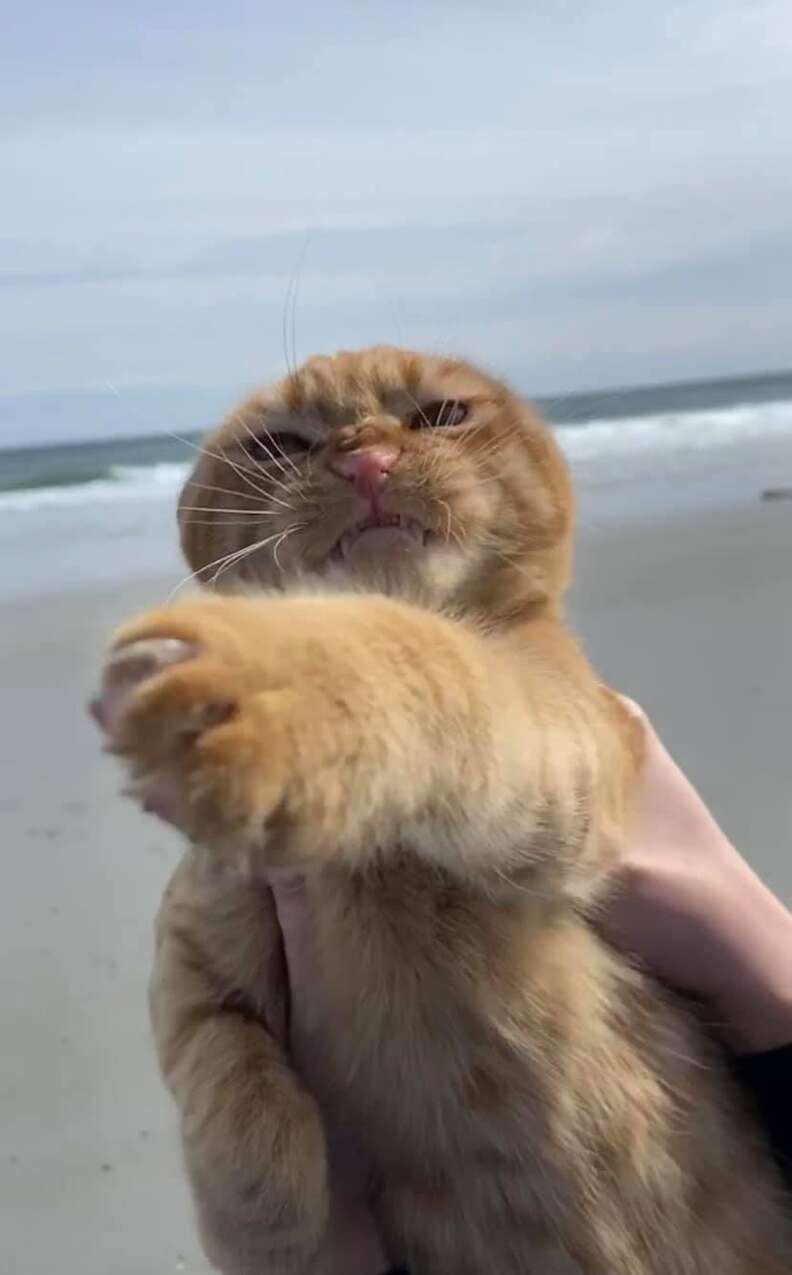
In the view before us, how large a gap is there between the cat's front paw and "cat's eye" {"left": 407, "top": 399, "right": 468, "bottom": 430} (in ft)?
1.73

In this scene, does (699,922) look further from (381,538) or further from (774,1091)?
(381,538)

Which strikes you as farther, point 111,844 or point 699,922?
point 111,844

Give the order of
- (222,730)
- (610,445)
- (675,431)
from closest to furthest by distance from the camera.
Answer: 1. (222,730)
2. (610,445)
3. (675,431)

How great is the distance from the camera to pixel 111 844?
2.63m

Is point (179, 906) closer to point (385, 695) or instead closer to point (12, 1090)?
point (385, 695)

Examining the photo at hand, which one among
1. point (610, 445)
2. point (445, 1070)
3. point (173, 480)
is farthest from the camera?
point (610, 445)

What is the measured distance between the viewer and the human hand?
1.11 metres

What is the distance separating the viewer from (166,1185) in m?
1.86

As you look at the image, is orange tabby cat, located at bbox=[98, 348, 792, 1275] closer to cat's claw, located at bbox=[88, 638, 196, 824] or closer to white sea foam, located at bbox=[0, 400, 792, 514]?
cat's claw, located at bbox=[88, 638, 196, 824]

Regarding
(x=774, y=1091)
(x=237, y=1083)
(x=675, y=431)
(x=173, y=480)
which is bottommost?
(x=675, y=431)

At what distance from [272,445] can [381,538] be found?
0.15 metres

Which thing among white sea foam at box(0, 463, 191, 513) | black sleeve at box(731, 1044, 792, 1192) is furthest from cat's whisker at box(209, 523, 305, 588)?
white sea foam at box(0, 463, 191, 513)

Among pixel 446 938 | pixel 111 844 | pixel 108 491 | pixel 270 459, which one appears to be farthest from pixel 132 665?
pixel 108 491

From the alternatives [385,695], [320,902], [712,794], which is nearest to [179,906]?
[320,902]
